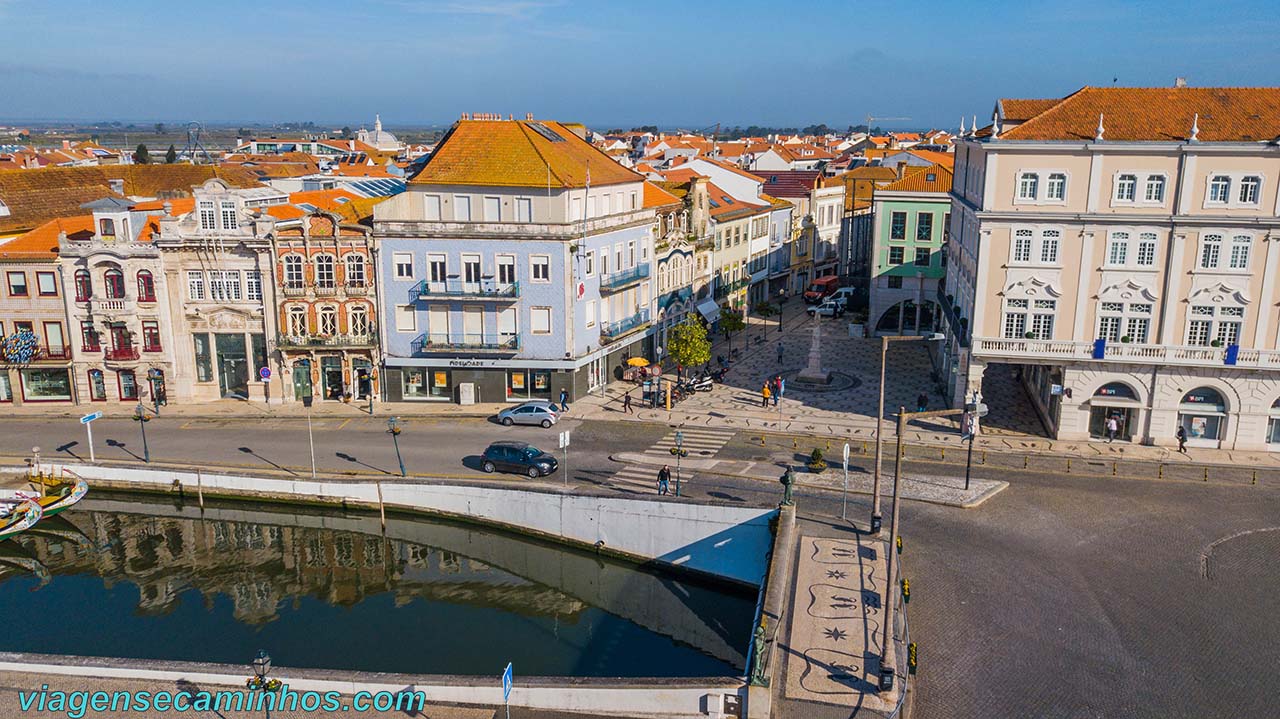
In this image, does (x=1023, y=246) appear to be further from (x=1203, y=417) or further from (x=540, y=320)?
(x=540, y=320)

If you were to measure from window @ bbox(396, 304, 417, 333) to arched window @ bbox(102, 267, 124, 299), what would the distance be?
659 inches

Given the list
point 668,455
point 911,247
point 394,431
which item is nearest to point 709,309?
point 911,247

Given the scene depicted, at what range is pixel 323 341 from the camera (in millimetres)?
57031

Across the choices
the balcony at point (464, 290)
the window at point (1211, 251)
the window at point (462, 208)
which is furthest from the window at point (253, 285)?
the window at point (1211, 251)

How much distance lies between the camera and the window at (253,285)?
56.8m

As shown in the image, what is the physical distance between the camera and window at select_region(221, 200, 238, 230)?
56.5 meters

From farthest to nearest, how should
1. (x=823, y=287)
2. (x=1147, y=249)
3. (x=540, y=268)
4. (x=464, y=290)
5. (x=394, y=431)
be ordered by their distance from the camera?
(x=823, y=287) < (x=464, y=290) < (x=540, y=268) < (x=394, y=431) < (x=1147, y=249)

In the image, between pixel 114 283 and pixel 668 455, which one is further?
pixel 114 283

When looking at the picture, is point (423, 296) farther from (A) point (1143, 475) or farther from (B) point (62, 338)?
(A) point (1143, 475)

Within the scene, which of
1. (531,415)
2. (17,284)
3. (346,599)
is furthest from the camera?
(17,284)

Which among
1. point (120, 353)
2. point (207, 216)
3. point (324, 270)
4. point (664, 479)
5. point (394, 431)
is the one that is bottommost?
point (394, 431)

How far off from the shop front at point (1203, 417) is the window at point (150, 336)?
5800 cm

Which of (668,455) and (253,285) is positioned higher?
(253,285)

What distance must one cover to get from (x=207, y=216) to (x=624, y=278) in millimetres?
25437
